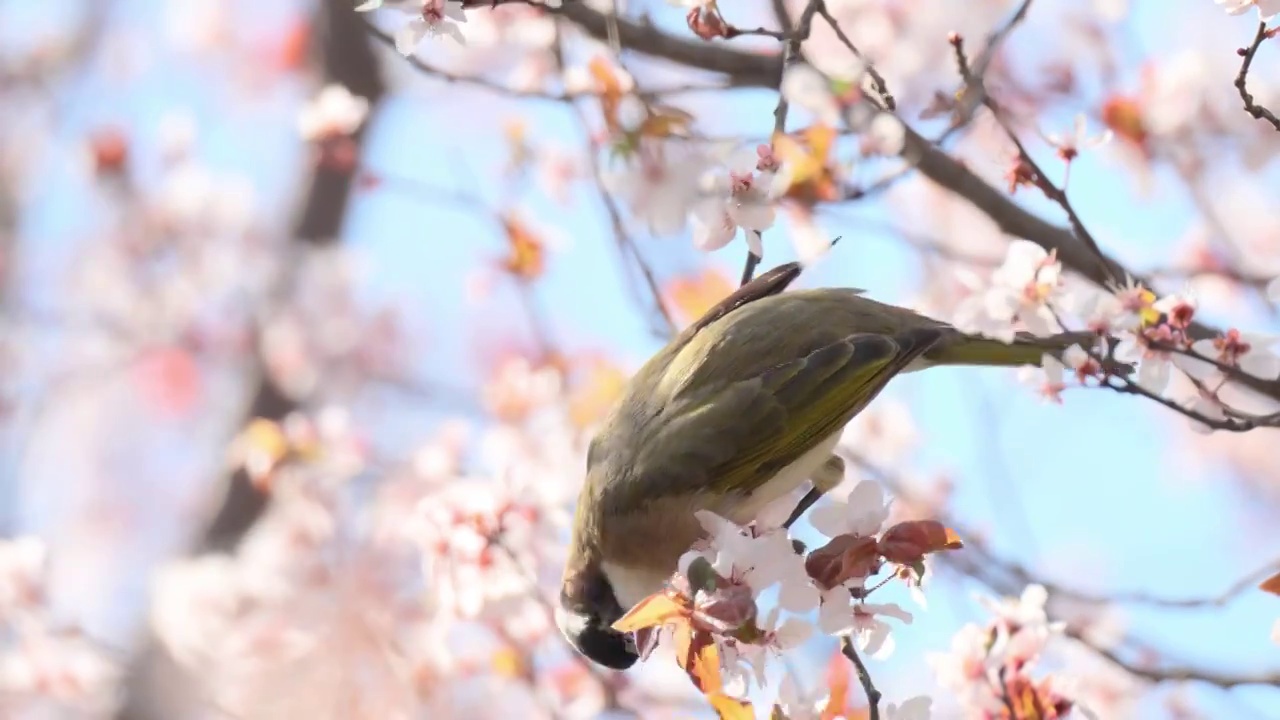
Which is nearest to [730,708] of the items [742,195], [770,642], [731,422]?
[770,642]

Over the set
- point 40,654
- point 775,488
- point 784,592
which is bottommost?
point 40,654

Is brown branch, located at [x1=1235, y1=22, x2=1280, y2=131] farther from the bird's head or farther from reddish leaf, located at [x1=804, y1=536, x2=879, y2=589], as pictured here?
the bird's head

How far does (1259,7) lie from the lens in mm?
1736

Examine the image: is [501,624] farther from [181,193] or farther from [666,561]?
[181,193]

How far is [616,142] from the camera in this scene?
2.56 meters

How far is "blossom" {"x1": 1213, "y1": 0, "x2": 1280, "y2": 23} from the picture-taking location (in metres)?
1.73

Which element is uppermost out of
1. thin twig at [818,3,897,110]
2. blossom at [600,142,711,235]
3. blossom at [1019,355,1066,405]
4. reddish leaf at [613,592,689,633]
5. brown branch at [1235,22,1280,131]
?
brown branch at [1235,22,1280,131]

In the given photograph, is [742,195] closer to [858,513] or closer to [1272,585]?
[858,513]

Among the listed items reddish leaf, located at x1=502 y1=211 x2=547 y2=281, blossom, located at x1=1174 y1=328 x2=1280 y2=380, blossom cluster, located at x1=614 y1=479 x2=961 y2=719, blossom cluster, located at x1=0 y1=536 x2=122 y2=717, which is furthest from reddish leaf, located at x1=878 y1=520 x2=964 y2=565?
blossom cluster, located at x1=0 y1=536 x2=122 y2=717

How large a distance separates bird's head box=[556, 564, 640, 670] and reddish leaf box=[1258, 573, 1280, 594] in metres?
1.34

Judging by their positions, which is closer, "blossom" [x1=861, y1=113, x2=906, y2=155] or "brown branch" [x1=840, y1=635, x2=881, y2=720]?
"brown branch" [x1=840, y1=635, x2=881, y2=720]

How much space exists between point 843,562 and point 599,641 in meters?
0.98

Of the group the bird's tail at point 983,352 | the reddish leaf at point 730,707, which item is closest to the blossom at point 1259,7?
the bird's tail at point 983,352

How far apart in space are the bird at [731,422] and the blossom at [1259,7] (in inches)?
31.2
